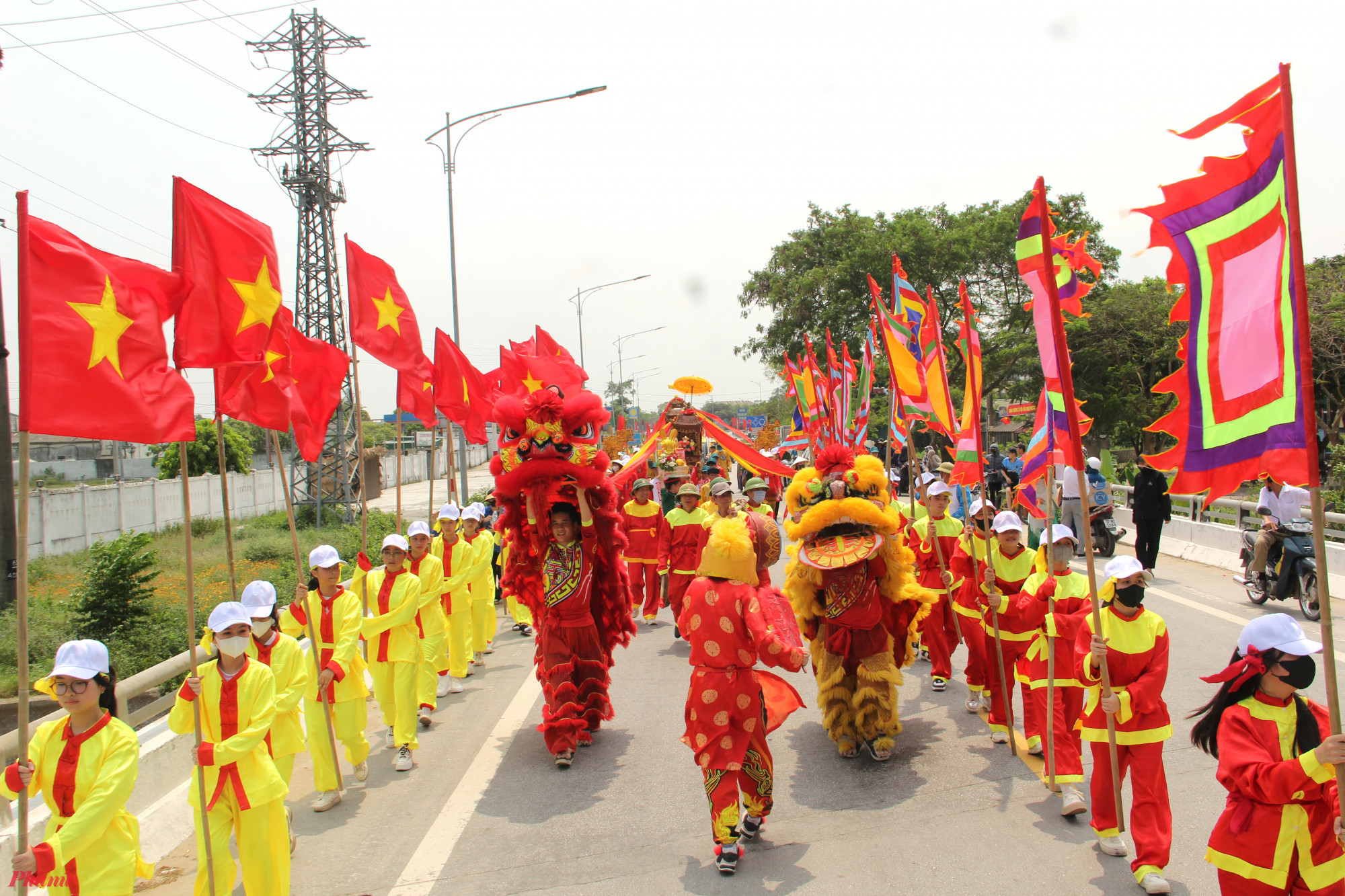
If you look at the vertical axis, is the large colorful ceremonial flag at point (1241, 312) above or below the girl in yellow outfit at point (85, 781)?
above

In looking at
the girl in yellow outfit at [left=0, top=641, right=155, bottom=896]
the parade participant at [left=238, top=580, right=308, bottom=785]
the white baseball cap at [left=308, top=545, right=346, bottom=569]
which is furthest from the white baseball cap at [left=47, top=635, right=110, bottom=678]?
the white baseball cap at [left=308, top=545, right=346, bottom=569]

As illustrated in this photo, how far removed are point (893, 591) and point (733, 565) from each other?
6.29ft

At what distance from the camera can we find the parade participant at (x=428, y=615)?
7.20 m

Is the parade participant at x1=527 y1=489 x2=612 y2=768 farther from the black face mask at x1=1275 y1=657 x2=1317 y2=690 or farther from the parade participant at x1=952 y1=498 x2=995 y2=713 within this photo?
the black face mask at x1=1275 y1=657 x2=1317 y2=690

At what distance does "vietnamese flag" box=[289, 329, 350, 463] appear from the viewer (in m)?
6.23

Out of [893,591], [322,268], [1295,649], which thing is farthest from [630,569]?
[322,268]

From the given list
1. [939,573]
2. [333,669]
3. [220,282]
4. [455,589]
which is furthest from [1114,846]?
[455,589]

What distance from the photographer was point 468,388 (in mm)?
9523

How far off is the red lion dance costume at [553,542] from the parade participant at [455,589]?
5.49ft

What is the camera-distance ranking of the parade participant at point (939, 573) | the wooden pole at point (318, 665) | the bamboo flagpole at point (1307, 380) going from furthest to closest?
the parade participant at point (939, 573) → the wooden pole at point (318, 665) → the bamboo flagpole at point (1307, 380)

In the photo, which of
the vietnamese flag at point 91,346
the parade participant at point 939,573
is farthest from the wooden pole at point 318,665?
the parade participant at point 939,573

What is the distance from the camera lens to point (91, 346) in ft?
12.4

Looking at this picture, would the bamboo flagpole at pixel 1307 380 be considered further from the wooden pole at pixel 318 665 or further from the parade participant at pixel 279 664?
the wooden pole at pixel 318 665

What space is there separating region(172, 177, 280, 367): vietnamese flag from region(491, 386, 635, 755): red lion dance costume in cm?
193
